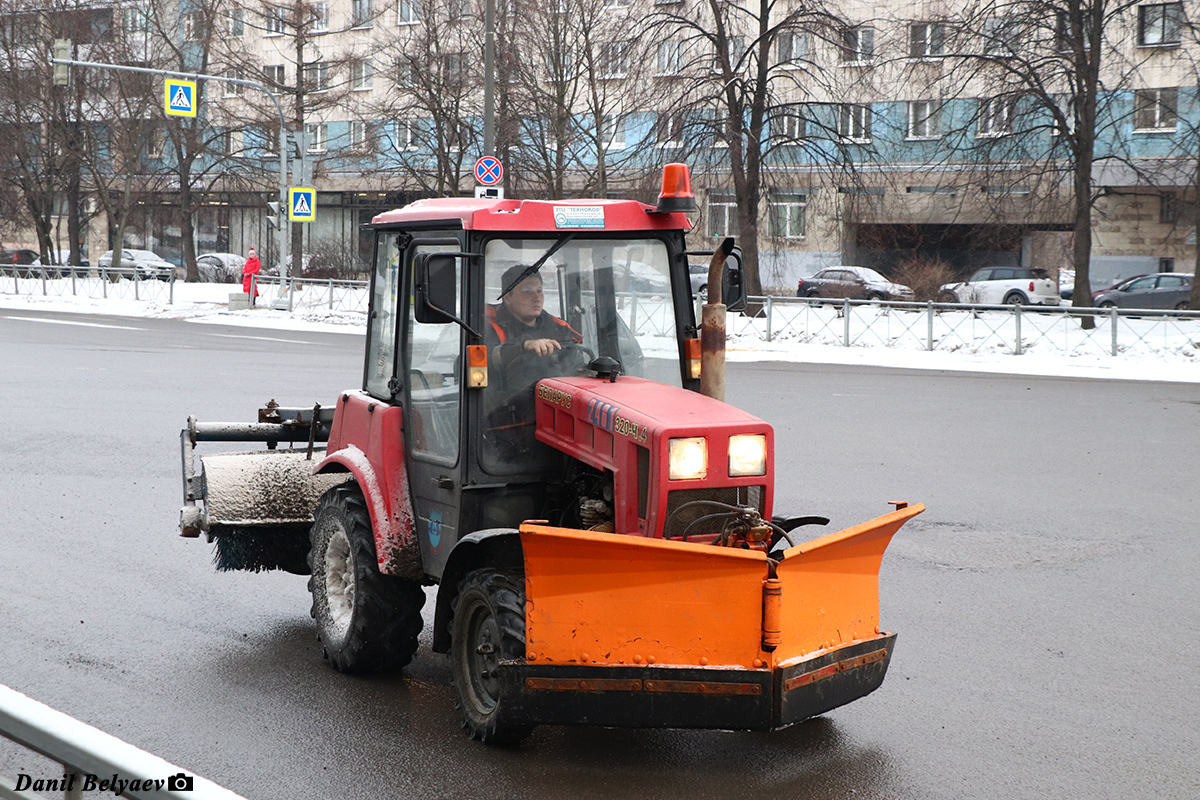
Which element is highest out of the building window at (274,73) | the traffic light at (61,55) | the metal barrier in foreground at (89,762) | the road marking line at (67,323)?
the building window at (274,73)

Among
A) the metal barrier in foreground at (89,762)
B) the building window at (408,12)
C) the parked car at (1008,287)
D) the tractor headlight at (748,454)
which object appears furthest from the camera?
the building window at (408,12)

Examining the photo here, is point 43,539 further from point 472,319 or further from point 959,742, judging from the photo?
point 959,742

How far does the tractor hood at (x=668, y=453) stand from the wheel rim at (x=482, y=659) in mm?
607

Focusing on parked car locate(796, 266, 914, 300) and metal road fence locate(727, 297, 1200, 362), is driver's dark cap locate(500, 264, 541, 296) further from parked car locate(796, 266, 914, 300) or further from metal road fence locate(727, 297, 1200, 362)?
parked car locate(796, 266, 914, 300)

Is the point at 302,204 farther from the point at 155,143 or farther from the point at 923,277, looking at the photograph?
the point at 155,143

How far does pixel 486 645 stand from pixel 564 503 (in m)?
0.74

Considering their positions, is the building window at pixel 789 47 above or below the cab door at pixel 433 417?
above

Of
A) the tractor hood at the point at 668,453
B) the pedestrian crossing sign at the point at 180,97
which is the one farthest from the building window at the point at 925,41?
the tractor hood at the point at 668,453

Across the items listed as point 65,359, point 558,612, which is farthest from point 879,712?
A: point 65,359

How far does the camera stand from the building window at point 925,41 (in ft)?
98.4

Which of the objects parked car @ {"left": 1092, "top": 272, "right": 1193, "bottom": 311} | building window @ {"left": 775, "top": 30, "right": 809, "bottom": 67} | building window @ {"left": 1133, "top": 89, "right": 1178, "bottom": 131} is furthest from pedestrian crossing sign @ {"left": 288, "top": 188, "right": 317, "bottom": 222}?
parked car @ {"left": 1092, "top": 272, "right": 1193, "bottom": 311}

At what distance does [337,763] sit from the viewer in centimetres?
454

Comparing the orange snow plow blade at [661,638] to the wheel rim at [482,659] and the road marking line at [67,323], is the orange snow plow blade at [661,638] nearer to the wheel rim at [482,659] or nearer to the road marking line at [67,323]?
the wheel rim at [482,659]

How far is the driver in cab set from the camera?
4.99 m
